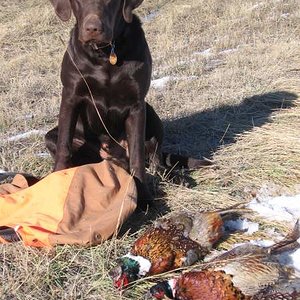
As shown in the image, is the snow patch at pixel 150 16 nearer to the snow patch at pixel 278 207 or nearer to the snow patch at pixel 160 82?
the snow patch at pixel 160 82

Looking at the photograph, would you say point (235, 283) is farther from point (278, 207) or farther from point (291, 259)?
point (278, 207)

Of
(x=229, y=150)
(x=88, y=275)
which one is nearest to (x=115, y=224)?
(x=88, y=275)

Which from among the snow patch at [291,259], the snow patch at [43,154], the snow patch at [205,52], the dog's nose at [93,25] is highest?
the dog's nose at [93,25]

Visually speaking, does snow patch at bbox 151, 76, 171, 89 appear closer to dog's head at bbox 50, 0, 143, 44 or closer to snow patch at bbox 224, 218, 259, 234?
dog's head at bbox 50, 0, 143, 44

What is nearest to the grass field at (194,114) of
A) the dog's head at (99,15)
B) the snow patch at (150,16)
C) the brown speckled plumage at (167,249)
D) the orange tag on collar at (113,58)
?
the brown speckled plumage at (167,249)

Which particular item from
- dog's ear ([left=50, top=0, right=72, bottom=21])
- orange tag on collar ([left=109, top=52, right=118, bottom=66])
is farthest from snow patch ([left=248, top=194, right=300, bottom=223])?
dog's ear ([left=50, top=0, right=72, bottom=21])

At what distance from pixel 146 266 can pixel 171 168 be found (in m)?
1.41

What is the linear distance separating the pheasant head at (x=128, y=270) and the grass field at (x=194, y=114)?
0.16 ft

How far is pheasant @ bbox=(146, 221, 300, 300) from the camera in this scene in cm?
204

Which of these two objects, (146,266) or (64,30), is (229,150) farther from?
(64,30)

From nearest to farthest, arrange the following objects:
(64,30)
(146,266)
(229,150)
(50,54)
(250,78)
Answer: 1. (146,266)
2. (229,150)
3. (250,78)
4. (50,54)
5. (64,30)

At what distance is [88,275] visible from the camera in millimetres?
2426

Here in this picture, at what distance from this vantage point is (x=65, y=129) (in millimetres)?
3396

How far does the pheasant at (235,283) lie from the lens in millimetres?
2045
